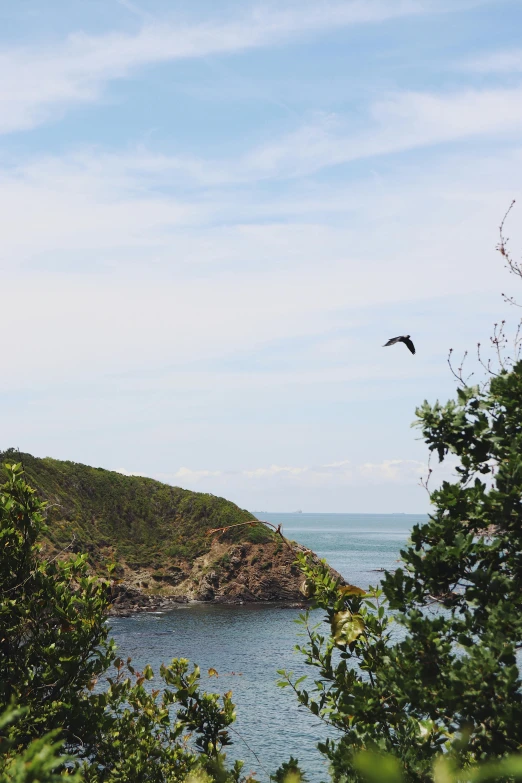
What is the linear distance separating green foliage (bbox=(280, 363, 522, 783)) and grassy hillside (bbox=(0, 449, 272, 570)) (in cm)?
9838

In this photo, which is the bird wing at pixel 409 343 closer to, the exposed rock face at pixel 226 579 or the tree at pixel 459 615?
the tree at pixel 459 615

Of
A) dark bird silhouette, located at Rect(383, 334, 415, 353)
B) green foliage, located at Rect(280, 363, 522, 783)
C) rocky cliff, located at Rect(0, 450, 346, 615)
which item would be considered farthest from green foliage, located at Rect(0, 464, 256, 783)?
rocky cliff, located at Rect(0, 450, 346, 615)

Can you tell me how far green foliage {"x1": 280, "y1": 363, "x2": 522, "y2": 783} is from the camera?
6062mm

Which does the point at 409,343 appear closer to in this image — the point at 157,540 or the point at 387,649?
the point at 387,649

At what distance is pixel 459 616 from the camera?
727cm

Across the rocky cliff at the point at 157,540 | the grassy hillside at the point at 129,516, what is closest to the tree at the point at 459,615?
the rocky cliff at the point at 157,540

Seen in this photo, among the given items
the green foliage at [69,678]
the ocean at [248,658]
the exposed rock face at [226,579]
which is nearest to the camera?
the green foliage at [69,678]

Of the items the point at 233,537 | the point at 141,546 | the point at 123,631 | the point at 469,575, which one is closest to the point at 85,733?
the point at 469,575

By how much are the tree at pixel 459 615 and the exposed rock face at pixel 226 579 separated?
97.0 m

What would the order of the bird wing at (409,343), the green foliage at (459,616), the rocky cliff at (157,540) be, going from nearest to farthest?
1. the green foliage at (459,616)
2. the bird wing at (409,343)
3. the rocky cliff at (157,540)

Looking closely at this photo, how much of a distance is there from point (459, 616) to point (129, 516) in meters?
124

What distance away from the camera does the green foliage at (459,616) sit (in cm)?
606

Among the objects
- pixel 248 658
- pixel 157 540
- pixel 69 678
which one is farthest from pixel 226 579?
pixel 69 678

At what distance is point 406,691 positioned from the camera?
21.9ft
